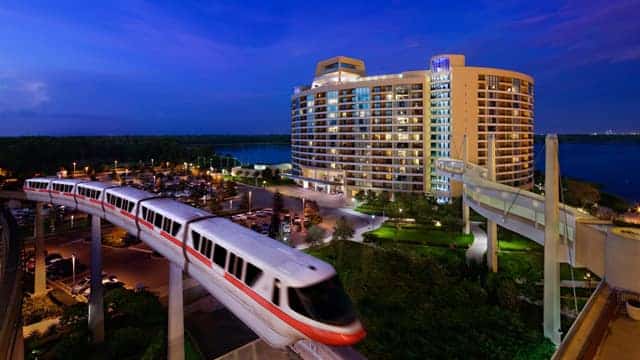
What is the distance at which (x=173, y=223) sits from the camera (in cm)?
1533

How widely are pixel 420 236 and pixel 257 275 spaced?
114 feet

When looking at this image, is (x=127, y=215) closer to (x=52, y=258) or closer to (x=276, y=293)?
(x=276, y=293)

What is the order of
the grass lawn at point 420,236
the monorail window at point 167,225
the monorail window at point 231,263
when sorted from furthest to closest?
the grass lawn at point 420,236 < the monorail window at point 167,225 < the monorail window at point 231,263

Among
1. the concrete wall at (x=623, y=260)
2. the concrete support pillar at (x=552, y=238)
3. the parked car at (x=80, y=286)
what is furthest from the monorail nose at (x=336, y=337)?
the parked car at (x=80, y=286)

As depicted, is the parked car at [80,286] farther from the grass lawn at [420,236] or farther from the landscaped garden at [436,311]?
the grass lawn at [420,236]

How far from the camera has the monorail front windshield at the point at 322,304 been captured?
909cm

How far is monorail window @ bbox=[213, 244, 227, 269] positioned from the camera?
12.1 meters

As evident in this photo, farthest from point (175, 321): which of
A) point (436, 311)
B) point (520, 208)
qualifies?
point (520, 208)

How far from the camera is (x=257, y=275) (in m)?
10.6

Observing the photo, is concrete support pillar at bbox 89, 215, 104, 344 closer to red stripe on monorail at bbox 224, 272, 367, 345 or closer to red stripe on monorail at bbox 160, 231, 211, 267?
red stripe on monorail at bbox 160, 231, 211, 267

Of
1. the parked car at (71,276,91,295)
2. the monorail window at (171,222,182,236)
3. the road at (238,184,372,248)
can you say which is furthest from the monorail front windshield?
the road at (238,184,372,248)

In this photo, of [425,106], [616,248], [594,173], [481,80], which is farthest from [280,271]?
[594,173]

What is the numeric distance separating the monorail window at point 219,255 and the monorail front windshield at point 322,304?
350 centimetres

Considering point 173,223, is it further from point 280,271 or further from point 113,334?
point 113,334
